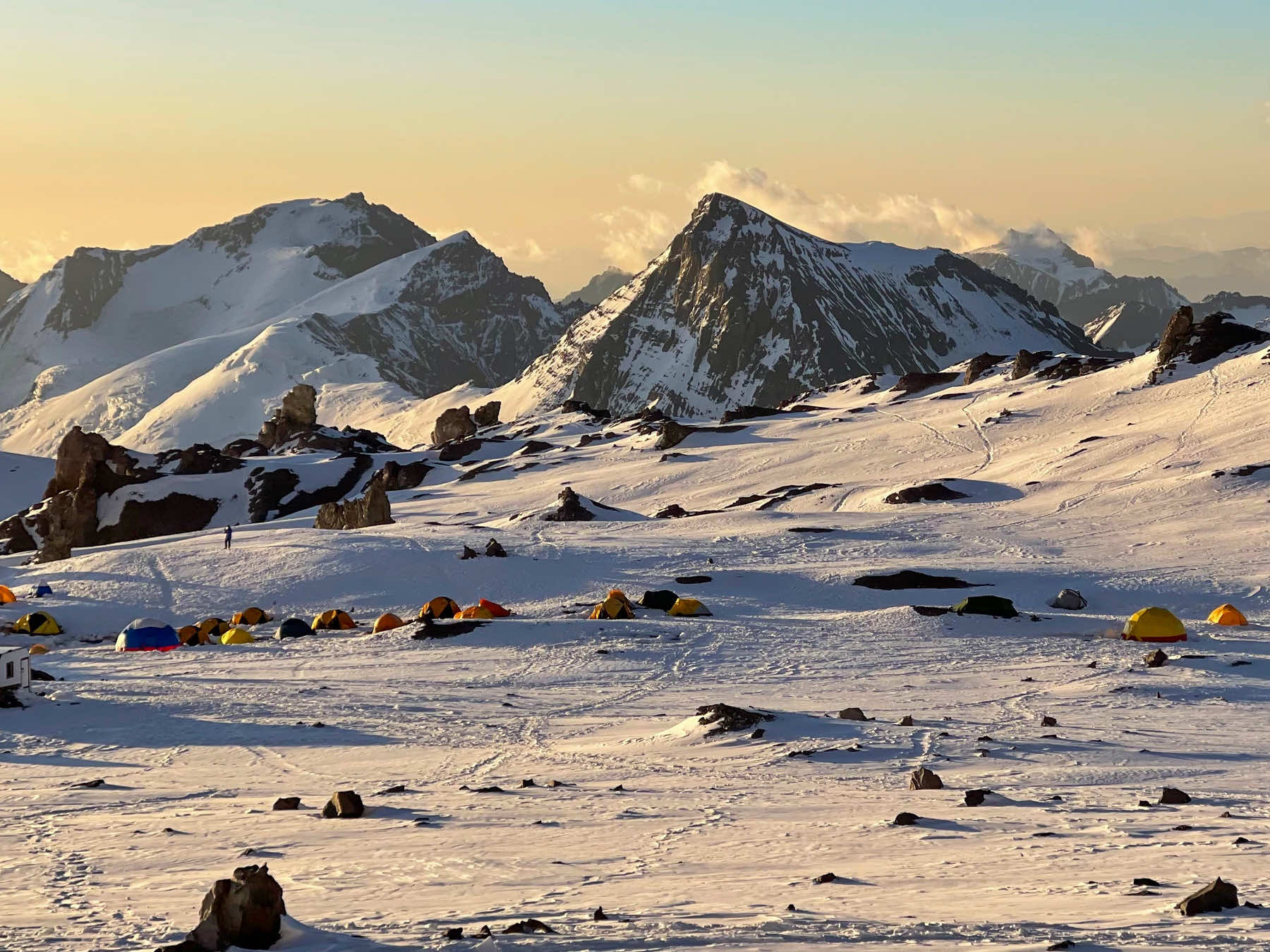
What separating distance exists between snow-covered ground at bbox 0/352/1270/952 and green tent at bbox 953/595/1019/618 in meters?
0.53

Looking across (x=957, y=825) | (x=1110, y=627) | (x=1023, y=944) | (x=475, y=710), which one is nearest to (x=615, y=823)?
(x=957, y=825)

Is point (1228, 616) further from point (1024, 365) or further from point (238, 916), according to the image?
point (1024, 365)

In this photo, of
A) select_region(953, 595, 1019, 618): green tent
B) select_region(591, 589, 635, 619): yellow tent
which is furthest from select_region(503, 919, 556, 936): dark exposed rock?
select_region(591, 589, 635, 619): yellow tent

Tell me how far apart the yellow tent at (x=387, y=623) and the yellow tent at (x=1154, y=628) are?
981 inches

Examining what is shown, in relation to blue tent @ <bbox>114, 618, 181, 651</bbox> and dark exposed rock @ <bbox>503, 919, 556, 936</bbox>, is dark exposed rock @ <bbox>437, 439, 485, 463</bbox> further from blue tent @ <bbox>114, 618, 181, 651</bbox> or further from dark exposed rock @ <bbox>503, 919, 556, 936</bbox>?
dark exposed rock @ <bbox>503, 919, 556, 936</bbox>

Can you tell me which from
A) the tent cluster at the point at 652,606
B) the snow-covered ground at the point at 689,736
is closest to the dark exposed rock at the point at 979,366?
the snow-covered ground at the point at 689,736

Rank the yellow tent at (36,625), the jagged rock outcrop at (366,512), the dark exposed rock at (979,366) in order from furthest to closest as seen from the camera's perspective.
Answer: the dark exposed rock at (979,366), the jagged rock outcrop at (366,512), the yellow tent at (36,625)

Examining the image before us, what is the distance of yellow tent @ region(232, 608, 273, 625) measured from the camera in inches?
2181

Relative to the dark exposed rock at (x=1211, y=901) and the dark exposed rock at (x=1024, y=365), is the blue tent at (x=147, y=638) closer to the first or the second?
the dark exposed rock at (x=1211, y=901)

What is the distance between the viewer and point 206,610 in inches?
2344

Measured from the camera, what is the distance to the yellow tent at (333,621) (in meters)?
53.9

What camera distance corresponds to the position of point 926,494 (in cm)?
7862

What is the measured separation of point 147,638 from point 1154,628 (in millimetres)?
34395

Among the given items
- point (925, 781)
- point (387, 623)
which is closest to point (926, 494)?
point (387, 623)
